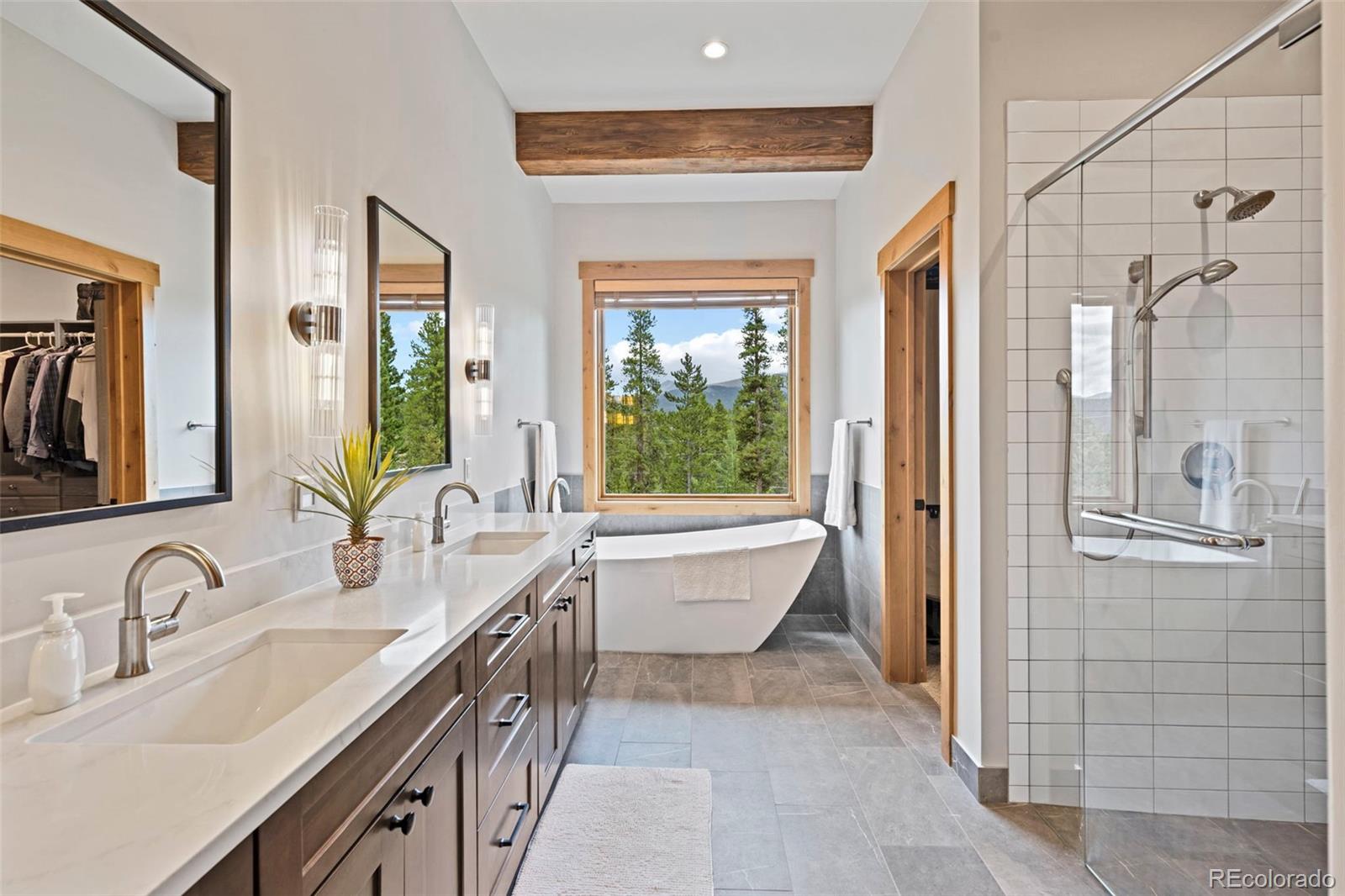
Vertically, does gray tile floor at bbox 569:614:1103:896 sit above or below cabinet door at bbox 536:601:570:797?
below

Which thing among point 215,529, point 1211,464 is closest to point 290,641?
point 215,529

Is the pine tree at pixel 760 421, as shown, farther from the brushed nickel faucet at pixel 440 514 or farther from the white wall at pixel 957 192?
the brushed nickel faucet at pixel 440 514

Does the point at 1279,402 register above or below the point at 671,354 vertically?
below

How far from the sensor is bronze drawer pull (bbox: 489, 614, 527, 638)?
1.70 meters

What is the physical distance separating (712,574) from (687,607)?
0.79 feet

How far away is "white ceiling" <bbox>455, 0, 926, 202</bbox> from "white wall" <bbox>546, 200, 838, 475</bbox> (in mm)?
1070

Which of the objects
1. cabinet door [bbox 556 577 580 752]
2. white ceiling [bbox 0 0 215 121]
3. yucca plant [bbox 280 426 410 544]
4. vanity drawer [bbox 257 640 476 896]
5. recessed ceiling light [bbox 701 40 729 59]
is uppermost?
recessed ceiling light [bbox 701 40 729 59]

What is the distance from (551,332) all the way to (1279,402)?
3.97 m

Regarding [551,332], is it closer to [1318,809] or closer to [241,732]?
[241,732]

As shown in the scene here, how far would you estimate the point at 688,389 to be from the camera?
4848mm

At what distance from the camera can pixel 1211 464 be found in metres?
1.67

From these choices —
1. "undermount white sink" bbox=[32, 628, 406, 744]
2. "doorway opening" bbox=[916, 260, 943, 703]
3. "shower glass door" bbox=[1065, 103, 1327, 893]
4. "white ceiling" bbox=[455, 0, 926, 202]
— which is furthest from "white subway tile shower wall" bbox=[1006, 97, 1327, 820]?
"undermount white sink" bbox=[32, 628, 406, 744]

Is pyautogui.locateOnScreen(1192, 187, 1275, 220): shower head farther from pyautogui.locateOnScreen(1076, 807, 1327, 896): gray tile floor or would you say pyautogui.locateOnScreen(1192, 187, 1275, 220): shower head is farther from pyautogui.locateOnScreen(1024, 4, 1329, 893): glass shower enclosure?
pyautogui.locateOnScreen(1076, 807, 1327, 896): gray tile floor

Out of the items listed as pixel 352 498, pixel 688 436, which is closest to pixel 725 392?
pixel 688 436
